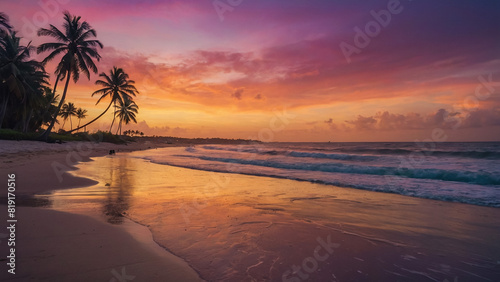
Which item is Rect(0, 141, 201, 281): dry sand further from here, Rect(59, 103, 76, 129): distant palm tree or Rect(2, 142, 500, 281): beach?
Rect(59, 103, 76, 129): distant palm tree

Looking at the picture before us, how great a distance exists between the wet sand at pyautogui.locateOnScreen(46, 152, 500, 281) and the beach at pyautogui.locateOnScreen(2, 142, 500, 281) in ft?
0.07

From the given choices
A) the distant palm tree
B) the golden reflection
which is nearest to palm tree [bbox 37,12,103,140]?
the golden reflection

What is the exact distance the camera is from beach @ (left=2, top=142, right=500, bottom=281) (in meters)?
3.60

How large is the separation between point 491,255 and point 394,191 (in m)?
6.98

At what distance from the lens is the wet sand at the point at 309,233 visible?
375 cm

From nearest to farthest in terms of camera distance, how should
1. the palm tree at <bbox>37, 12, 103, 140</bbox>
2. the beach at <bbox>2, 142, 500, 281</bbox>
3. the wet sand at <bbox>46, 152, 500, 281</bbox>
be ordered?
the beach at <bbox>2, 142, 500, 281</bbox> < the wet sand at <bbox>46, 152, 500, 281</bbox> < the palm tree at <bbox>37, 12, 103, 140</bbox>

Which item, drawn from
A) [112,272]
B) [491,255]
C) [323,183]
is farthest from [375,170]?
[112,272]

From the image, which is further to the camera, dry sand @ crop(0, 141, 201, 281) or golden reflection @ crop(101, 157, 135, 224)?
golden reflection @ crop(101, 157, 135, 224)

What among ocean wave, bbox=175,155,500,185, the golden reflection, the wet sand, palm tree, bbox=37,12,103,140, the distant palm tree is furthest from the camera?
the distant palm tree

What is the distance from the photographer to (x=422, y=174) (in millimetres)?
16031

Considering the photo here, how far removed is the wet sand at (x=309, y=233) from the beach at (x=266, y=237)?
2cm

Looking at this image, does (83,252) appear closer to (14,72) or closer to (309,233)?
(309,233)

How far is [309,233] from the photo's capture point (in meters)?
5.33

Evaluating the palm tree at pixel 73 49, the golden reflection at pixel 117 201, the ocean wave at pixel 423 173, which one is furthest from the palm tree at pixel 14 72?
the ocean wave at pixel 423 173
